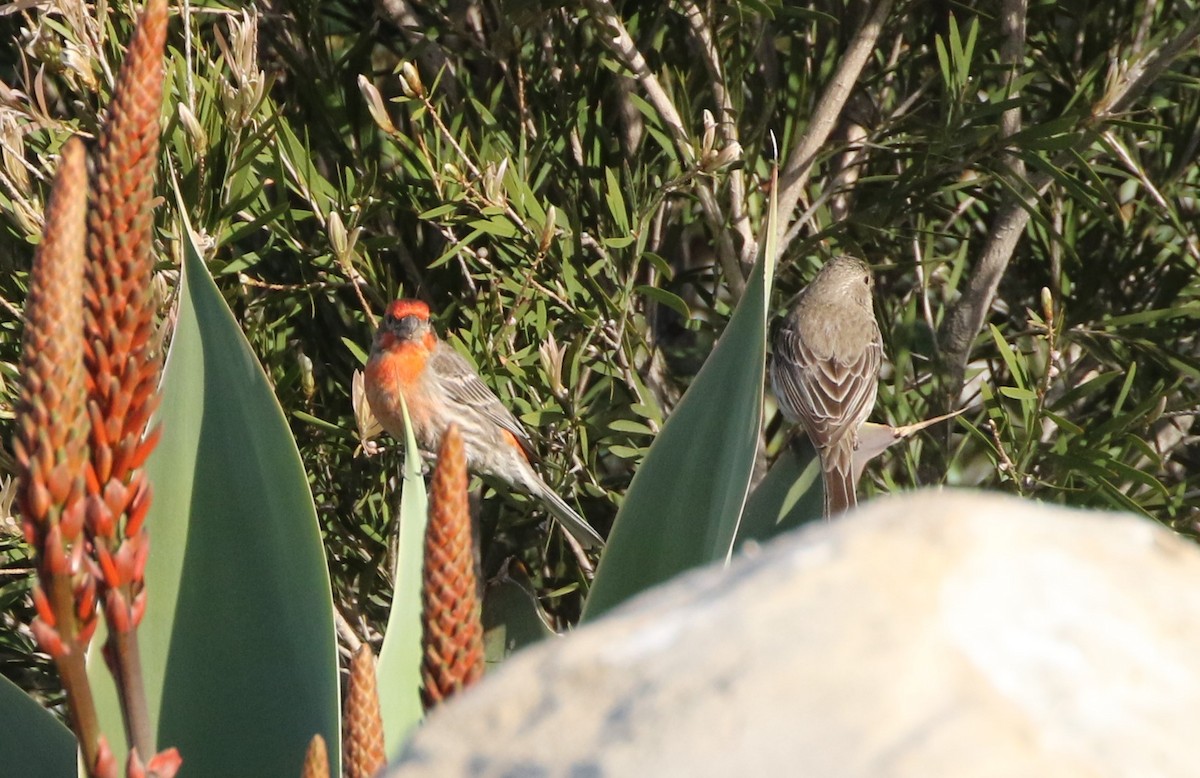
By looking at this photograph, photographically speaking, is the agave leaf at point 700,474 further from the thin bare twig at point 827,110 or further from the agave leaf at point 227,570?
the thin bare twig at point 827,110

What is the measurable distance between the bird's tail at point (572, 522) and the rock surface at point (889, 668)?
288 centimetres

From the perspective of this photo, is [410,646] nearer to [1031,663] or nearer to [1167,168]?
[1031,663]

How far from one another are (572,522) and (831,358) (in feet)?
6.67

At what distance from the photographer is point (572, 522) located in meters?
3.83

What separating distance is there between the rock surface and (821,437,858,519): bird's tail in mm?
3021

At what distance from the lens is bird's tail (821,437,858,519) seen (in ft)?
13.0

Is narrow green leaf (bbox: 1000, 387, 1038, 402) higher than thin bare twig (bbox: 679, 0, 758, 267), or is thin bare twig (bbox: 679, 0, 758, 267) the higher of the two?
thin bare twig (bbox: 679, 0, 758, 267)

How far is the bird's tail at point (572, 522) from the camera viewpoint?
3.78 metres

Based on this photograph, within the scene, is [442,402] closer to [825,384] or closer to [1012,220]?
[825,384]

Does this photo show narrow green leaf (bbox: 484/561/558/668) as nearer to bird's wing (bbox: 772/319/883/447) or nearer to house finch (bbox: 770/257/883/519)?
house finch (bbox: 770/257/883/519)

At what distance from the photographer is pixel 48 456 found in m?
0.97

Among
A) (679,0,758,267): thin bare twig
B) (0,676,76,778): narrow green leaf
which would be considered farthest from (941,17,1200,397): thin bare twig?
(0,676,76,778): narrow green leaf

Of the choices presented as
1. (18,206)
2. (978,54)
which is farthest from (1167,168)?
(18,206)

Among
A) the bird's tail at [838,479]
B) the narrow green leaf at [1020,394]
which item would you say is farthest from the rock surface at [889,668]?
the bird's tail at [838,479]
